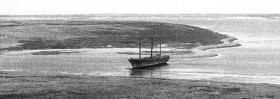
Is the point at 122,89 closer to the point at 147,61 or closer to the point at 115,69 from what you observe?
the point at 115,69

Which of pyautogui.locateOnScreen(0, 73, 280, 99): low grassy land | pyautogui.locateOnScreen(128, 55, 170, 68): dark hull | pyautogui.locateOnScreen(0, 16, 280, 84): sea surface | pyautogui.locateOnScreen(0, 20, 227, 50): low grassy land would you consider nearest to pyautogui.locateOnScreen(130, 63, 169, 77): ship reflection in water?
pyautogui.locateOnScreen(0, 16, 280, 84): sea surface

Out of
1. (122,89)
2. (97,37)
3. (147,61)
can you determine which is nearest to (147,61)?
(147,61)

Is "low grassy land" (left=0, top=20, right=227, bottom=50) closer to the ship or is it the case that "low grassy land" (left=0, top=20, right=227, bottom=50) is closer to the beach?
the beach

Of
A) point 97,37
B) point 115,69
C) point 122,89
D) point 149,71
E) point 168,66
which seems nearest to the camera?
point 122,89

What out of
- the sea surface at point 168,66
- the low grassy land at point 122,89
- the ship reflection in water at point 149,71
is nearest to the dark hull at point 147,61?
the ship reflection in water at point 149,71

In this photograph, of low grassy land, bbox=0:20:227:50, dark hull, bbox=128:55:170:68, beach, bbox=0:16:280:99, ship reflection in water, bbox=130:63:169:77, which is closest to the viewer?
beach, bbox=0:16:280:99
